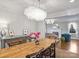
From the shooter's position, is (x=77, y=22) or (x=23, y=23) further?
(x=23, y=23)

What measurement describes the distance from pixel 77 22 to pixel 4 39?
3621 millimetres

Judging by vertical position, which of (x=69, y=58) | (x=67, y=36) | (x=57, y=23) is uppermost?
(x=57, y=23)

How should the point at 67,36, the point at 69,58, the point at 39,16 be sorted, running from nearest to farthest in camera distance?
1. the point at 69,58
2. the point at 67,36
3. the point at 39,16

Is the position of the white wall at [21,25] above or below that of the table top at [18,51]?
above

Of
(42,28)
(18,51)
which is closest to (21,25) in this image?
(42,28)

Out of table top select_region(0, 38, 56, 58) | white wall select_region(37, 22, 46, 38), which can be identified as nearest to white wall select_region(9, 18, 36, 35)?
white wall select_region(37, 22, 46, 38)

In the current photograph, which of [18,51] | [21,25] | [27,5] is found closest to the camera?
[18,51]

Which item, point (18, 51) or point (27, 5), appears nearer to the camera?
point (18, 51)

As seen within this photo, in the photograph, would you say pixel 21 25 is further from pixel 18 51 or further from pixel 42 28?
pixel 18 51

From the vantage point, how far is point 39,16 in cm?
268

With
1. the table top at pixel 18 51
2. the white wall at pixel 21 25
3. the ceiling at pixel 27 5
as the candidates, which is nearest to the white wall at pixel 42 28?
the white wall at pixel 21 25

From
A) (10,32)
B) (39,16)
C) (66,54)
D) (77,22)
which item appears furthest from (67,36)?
(10,32)

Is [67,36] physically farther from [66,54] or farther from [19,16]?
[19,16]

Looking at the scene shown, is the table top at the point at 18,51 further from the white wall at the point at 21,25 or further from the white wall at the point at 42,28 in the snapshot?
the white wall at the point at 42,28
